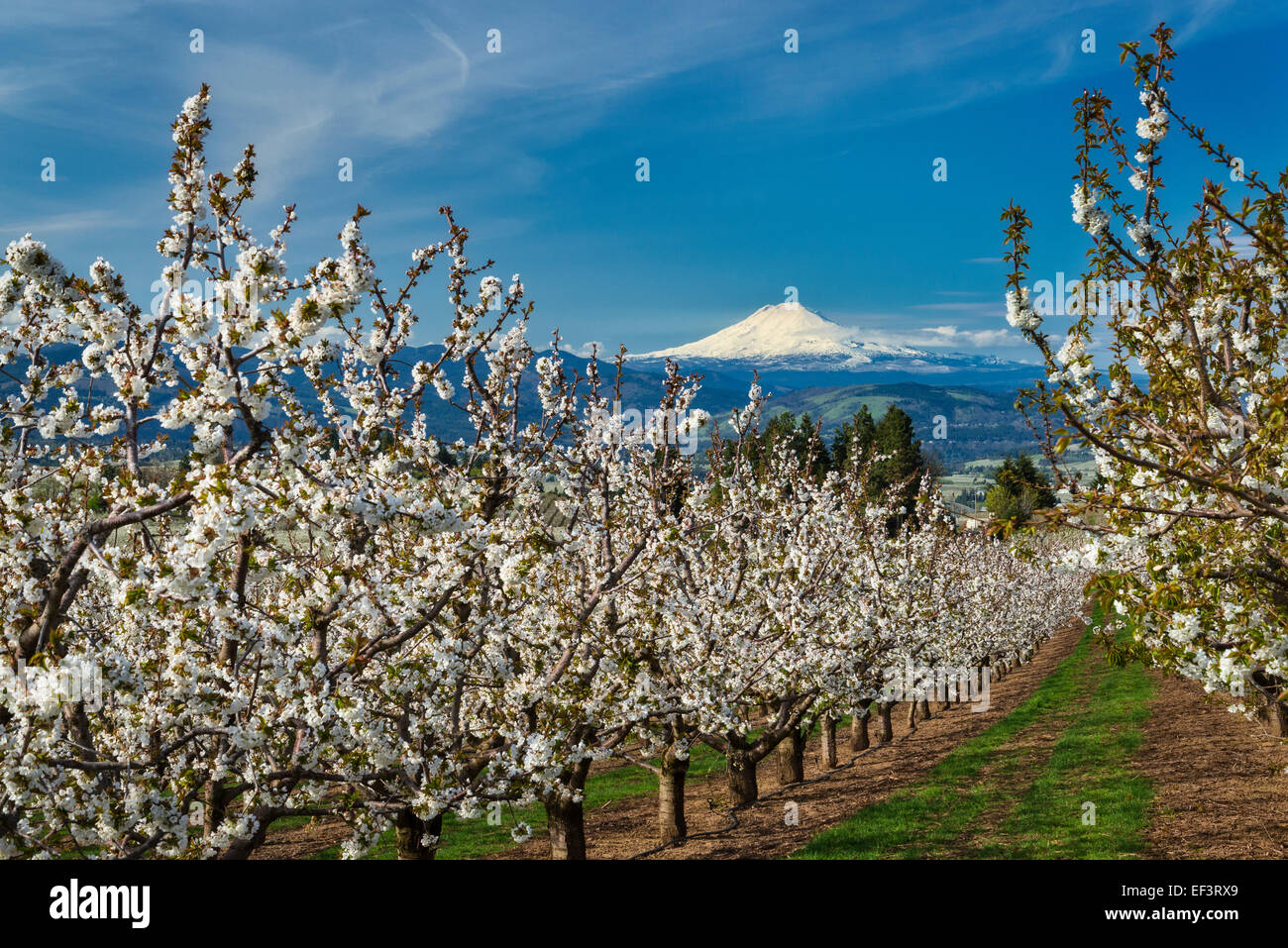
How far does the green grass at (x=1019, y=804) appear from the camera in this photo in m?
14.2

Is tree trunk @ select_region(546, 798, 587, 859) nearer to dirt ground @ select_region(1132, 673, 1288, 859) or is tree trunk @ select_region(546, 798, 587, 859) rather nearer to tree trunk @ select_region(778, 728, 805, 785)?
dirt ground @ select_region(1132, 673, 1288, 859)

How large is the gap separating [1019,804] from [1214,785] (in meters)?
3.95

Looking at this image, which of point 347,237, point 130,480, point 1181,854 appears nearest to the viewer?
point 130,480

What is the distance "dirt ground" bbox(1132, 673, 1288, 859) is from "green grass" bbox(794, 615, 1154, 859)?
490 millimetres

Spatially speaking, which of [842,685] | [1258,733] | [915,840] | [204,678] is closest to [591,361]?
[204,678]

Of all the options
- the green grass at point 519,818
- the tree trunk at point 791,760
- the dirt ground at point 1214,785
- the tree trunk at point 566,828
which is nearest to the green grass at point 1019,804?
the dirt ground at point 1214,785

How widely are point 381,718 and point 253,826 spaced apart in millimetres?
1402

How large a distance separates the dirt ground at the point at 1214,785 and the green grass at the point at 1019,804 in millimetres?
490

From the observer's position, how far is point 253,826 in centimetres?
691

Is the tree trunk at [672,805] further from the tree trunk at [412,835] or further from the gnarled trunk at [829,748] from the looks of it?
the gnarled trunk at [829,748]

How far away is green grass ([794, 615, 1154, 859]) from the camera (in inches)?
560

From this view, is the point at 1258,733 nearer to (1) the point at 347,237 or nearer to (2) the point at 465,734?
(2) the point at 465,734

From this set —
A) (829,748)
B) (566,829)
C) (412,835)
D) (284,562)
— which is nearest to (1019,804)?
(829,748)

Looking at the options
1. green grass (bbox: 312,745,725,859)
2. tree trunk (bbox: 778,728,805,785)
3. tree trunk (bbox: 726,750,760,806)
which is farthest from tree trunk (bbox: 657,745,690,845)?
tree trunk (bbox: 778,728,805,785)
